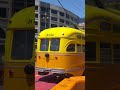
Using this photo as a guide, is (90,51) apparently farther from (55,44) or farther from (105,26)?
(55,44)

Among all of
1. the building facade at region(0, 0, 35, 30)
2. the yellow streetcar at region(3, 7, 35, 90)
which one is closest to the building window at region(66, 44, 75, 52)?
the yellow streetcar at region(3, 7, 35, 90)

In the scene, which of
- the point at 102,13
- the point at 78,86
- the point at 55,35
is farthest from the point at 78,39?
the point at 102,13

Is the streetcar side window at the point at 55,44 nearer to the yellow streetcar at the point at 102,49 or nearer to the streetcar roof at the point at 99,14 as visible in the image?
the yellow streetcar at the point at 102,49

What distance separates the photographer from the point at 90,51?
4.59 metres

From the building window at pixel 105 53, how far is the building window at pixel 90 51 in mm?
153

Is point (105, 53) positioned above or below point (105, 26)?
below

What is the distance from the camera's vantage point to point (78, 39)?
1338cm

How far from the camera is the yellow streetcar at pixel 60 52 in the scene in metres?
12.9

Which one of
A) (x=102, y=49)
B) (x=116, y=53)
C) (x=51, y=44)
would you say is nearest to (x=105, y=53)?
(x=102, y=49)

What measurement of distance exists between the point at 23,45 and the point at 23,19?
0.97 ft

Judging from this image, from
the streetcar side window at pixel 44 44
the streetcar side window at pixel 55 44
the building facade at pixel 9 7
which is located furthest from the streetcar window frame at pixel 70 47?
the building facade at pixel 9 7

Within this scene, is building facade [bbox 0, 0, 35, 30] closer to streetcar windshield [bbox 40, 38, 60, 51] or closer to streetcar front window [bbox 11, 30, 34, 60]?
streetcar front window [bbox 11, 30, 34, 60]

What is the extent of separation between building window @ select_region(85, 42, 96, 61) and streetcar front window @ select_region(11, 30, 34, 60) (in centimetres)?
77

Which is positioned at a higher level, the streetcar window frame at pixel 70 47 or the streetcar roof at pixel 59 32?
the streetcar roof at pixel 59 32
